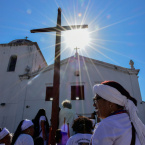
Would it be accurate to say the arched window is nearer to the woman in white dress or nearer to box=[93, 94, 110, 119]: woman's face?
the woman in white dress

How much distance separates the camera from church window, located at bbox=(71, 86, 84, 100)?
14.2 metres

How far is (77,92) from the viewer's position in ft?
47.2

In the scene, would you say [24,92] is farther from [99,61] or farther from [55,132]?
[55,132]

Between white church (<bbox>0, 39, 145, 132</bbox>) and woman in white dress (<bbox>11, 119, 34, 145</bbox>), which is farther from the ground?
white church (<bbox>0, 39, 145, 132</bbox>)

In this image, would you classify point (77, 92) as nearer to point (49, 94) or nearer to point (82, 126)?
point (49, 94)

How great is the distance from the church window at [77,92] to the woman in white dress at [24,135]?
10.6m

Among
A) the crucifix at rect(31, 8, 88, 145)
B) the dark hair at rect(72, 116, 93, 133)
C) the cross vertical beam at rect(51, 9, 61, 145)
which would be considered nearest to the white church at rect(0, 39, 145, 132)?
the crucifix at rect(31, 8, 88, 145)

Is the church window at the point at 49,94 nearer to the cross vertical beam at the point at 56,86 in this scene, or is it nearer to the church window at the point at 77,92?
the church window at the point at 77,92

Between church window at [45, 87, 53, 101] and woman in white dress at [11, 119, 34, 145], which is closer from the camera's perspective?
woman in white dress at [11, 119, 34, 145]

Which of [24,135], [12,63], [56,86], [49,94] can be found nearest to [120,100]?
[24,135]

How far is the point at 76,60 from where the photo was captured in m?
15.9

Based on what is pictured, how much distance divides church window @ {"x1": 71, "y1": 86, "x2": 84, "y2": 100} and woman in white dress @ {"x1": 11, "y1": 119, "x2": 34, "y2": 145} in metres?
10.6

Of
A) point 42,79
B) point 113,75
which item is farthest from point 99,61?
point 42,79

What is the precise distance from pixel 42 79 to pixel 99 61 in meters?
5.95
